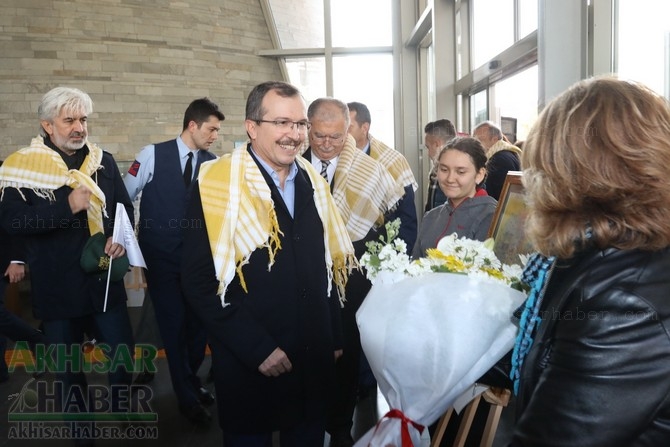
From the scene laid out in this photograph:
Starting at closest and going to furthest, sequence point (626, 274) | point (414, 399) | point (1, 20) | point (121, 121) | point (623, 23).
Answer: point (626, 274) → point (414, 399) → point (623, 23) → point (1, 20) → point (121, 121)

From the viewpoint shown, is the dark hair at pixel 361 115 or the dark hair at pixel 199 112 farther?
the dark hair at pixel 361 115

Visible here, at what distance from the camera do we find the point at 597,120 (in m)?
0.99

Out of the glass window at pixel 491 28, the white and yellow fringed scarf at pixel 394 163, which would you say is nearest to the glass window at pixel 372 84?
the glass window at pixel 491 28

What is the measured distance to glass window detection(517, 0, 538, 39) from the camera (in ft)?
13.0

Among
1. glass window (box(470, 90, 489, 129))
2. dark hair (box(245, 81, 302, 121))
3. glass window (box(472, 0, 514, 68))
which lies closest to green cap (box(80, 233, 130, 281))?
dark hair (box(245, 81, 302, 121))

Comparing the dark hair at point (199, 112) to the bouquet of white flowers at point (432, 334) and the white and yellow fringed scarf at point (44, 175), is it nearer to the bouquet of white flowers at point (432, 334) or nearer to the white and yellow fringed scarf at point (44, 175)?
the white and yellow fringed scarf at point (44, 175)

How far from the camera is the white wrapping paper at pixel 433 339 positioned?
136 cm

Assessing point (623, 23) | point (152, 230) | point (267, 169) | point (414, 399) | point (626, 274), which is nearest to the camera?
point (626, 274)

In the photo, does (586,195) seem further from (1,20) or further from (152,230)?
(1,20)

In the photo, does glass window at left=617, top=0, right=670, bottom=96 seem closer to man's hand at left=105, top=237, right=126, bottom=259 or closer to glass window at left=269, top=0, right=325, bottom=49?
man's hand at left=105, top=237, right=126, bottom=259

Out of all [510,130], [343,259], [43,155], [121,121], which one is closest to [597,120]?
[343,259]

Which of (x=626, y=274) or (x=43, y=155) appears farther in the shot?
(x=43, y=155)

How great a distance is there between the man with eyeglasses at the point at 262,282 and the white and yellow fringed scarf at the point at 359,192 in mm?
944

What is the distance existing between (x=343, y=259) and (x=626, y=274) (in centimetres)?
147
